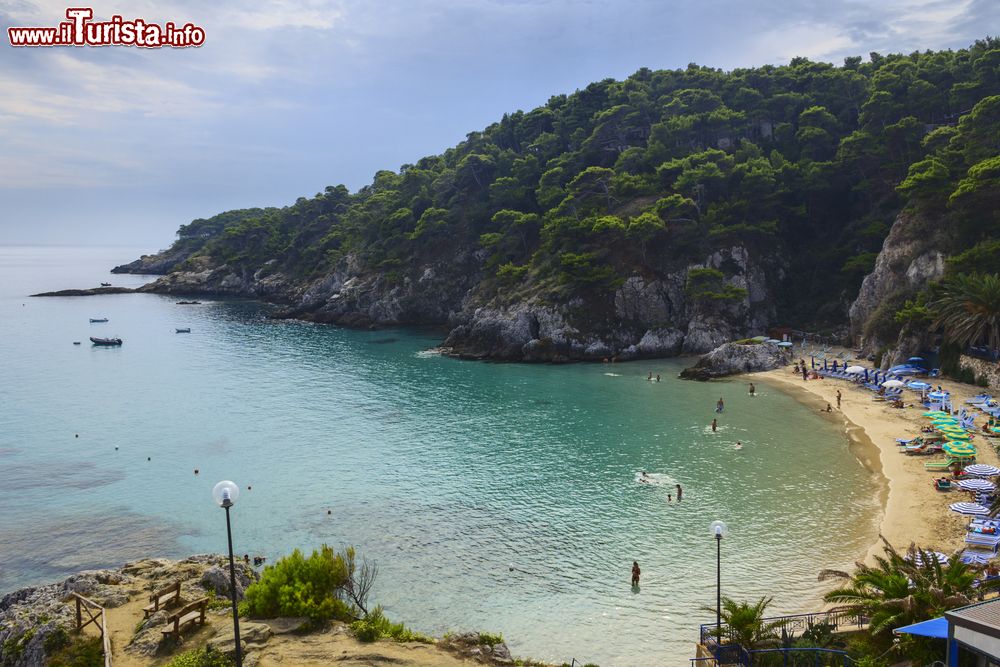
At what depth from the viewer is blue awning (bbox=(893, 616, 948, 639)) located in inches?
567

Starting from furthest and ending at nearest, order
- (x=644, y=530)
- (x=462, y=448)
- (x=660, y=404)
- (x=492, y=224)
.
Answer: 1. (x=492, y=224)
2. (x=660, y=404)
3. (x=462, y=448)
4. (x=644, y=530)

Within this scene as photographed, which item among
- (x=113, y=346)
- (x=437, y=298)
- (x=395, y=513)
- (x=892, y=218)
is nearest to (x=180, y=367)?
(x=113, y=346)

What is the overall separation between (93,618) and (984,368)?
60.0 meters

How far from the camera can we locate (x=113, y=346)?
90.8 meters

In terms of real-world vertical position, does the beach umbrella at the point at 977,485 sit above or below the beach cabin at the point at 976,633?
below

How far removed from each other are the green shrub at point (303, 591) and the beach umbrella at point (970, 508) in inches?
1093

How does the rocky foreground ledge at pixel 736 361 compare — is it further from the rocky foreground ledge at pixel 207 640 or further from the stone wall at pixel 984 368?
the rocky foreground ledge at pixel 207 640

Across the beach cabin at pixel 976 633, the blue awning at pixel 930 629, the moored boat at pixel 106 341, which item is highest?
the moored boat at pixel 106 341

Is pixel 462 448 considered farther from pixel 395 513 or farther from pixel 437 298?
pixel 437 298

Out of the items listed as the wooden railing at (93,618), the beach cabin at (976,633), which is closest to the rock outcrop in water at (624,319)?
the wooden railing at (93,618)

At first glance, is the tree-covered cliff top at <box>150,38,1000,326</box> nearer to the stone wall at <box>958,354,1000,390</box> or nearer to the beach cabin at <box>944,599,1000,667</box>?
the stone wall at <box>958,354,1000,390</box>

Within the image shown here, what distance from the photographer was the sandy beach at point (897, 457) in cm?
2856

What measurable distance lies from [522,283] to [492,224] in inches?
843

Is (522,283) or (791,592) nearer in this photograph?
(791,592)
